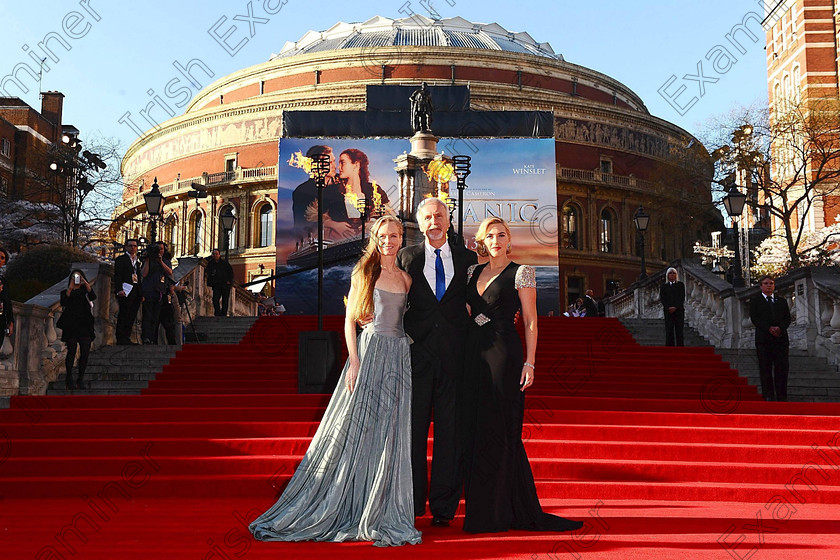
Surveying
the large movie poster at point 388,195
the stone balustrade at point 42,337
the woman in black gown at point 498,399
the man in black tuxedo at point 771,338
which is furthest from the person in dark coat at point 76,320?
the large movie poster at point 388,195

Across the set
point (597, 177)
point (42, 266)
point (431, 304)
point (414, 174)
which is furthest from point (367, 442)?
point (597, 177)

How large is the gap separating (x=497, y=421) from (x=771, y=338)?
6428mm

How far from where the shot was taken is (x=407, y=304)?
532cm

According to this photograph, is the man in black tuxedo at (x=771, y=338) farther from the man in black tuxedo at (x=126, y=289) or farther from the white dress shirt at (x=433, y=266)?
the man in black tuxedo at (x=126, y=289)

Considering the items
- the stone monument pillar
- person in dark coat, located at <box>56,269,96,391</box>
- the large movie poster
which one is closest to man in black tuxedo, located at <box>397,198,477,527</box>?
person in dark coat, located at <box>56,269,96,391</box>

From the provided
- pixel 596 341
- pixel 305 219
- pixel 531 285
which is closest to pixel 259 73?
pixel 305 219

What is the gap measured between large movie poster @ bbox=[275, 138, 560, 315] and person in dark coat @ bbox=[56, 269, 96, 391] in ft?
92.2

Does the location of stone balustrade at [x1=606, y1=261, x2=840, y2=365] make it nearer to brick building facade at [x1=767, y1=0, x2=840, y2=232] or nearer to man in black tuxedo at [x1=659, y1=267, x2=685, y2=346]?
man in black tuxedo at [x1=659, y1=267, x2=685, y2=346]

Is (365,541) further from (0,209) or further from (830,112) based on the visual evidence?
(0,209)

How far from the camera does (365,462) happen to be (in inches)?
199

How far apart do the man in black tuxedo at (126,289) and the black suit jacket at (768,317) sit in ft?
27.9

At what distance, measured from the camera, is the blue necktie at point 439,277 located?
5262mm

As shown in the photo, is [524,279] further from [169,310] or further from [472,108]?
[472,108]

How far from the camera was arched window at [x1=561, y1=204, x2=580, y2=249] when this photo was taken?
54.5 m
